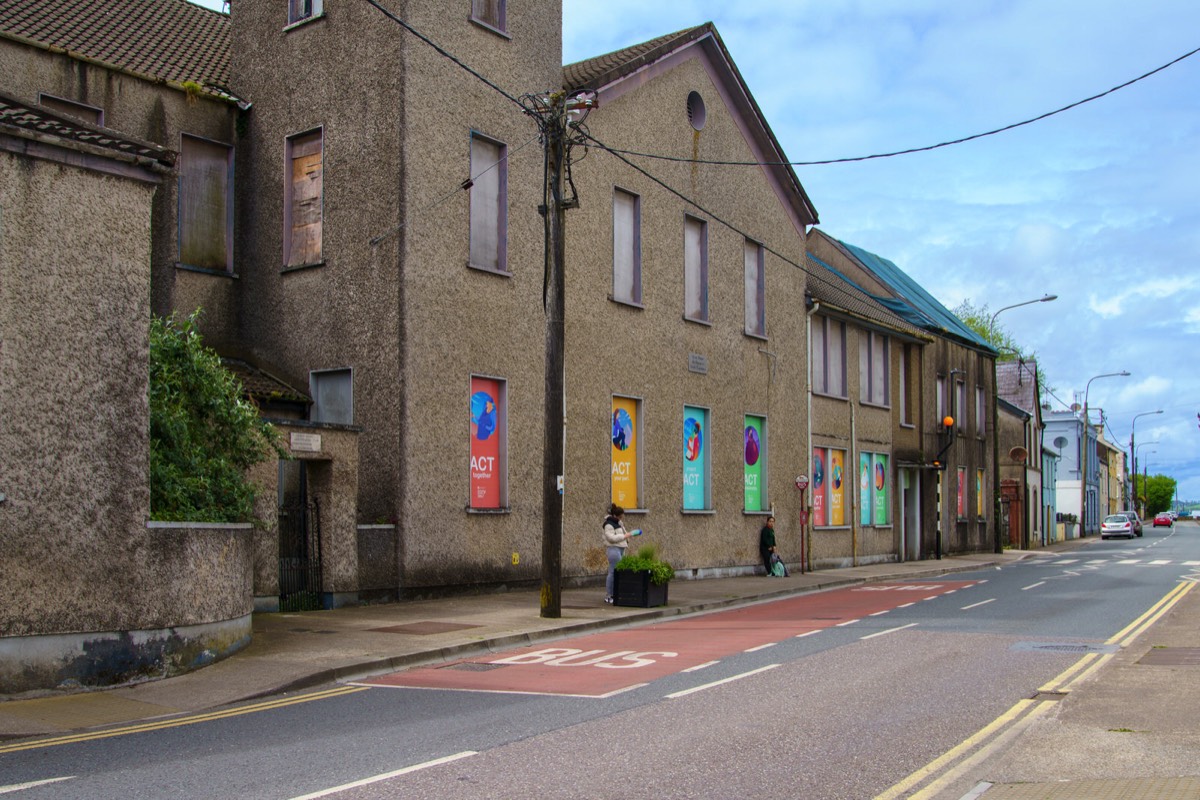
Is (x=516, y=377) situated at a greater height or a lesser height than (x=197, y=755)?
greater

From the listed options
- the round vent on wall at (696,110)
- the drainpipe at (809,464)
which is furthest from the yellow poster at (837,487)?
the round vent on wall at (696,110)

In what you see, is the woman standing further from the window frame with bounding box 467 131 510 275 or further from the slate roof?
the slate roof

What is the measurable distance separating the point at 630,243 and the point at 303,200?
22.7 ft

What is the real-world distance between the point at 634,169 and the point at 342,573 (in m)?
11.1

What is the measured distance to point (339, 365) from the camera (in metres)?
19.5

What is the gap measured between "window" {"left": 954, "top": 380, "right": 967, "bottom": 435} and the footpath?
23318 millimetres

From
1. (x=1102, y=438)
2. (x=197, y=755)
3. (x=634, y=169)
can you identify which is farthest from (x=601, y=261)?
(x=1102, y=438)

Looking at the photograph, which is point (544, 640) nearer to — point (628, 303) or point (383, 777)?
point (383, 777)

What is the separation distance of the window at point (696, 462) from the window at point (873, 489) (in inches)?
359

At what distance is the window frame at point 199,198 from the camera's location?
2055 cm

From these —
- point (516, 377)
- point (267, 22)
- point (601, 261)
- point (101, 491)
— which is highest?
point (267, 22)

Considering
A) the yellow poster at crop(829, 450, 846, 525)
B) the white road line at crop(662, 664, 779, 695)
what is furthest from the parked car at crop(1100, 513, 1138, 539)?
the white road line at crop(662, 664, 779, 695)

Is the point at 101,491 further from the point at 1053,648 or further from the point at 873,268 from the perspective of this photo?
the point at 873,268

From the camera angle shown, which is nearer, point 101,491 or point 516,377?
point 101,491
